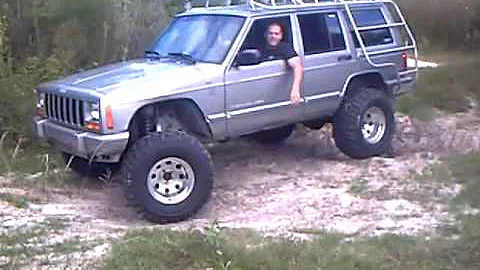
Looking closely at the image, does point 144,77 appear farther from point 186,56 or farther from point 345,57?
point 345,57

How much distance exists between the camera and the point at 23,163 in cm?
1026

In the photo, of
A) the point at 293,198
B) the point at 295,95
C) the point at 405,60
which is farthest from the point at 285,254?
the point at 405,60

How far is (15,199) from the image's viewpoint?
28.0 ft

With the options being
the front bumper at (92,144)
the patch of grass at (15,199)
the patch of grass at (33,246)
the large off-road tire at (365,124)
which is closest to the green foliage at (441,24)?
the large off-road tire at (365,124)

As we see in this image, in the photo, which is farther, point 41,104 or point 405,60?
point 405,60

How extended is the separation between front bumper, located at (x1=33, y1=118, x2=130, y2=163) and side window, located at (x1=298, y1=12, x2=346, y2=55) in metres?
2.52

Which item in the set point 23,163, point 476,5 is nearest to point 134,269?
point 23,163

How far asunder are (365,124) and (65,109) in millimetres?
3487

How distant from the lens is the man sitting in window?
31.2 feet

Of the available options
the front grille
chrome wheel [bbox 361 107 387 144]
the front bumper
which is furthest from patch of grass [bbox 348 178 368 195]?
the front grille

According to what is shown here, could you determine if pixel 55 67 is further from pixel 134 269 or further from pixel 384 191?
pixel 134 269

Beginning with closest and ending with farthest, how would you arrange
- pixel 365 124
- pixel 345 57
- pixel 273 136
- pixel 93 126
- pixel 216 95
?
pixel 93 126
pixel 216 95
pixel 345 57
pixel 365 124
pixel 273 136

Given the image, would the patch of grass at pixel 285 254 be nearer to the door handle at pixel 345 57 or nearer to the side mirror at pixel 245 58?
the side mirror at pixel 245 58

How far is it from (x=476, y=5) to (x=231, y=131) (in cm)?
1115
